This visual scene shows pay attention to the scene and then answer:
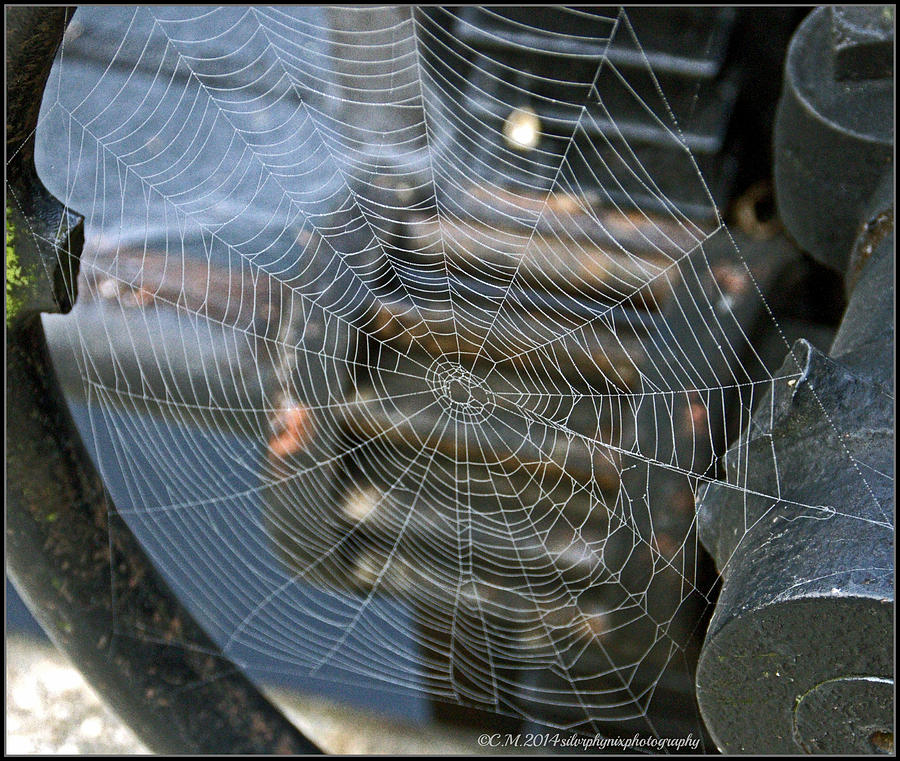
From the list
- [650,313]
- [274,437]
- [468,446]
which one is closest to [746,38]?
[650,313]

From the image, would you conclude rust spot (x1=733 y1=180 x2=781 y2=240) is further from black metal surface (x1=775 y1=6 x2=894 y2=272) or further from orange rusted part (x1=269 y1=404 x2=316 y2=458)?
orange rusted part (x1=269 y1=404 x2=316 y2=458)

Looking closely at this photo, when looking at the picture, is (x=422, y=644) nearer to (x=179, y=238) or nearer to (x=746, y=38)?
(x=179, y=238)

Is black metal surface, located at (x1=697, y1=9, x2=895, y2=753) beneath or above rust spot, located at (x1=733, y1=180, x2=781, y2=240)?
beneath

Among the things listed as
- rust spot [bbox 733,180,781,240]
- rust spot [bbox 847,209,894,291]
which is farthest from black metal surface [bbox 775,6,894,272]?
rust spot [bbox 733,180,781,240]

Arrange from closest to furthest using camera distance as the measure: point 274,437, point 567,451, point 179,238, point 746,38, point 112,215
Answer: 1. point 112,215
2. point 179,238
3. point 274,437
4. point 567,451
5. point 746,38

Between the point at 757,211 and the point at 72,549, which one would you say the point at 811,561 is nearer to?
the point at 72,549

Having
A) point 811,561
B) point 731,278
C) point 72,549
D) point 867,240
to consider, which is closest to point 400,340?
point 731,278
